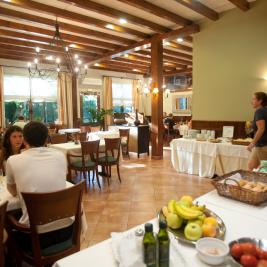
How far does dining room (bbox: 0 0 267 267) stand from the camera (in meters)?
1.16

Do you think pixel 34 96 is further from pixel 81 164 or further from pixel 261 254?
pixel 261 254

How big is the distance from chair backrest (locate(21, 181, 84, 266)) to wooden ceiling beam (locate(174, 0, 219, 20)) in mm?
3769

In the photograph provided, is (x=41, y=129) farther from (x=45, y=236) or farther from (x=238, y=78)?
(x=238, y=78)

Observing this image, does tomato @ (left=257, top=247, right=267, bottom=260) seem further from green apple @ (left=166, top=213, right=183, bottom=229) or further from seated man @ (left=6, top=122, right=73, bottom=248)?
seated man @ (left=6, top=122, right=73, bottom=248)

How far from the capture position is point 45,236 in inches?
64.9

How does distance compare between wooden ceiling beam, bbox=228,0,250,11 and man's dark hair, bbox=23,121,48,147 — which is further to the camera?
wooden ceiling beam, bbox=228,0,250,11

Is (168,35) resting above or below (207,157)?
above

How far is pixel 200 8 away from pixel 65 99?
241 inches

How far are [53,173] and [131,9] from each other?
13.6 feet

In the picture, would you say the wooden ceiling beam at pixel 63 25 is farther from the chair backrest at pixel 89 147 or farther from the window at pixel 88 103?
the window at pixel 88 103

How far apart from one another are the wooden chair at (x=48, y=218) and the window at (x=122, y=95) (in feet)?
30.7

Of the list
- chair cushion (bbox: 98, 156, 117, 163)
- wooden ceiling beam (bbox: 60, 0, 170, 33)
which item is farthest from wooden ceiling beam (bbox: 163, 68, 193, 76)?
chair cushion (bbox: 98, 156, 117, 163)

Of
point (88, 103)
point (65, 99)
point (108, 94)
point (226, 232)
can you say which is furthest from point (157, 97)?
point (226, 232)

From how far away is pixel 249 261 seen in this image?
90 cm
